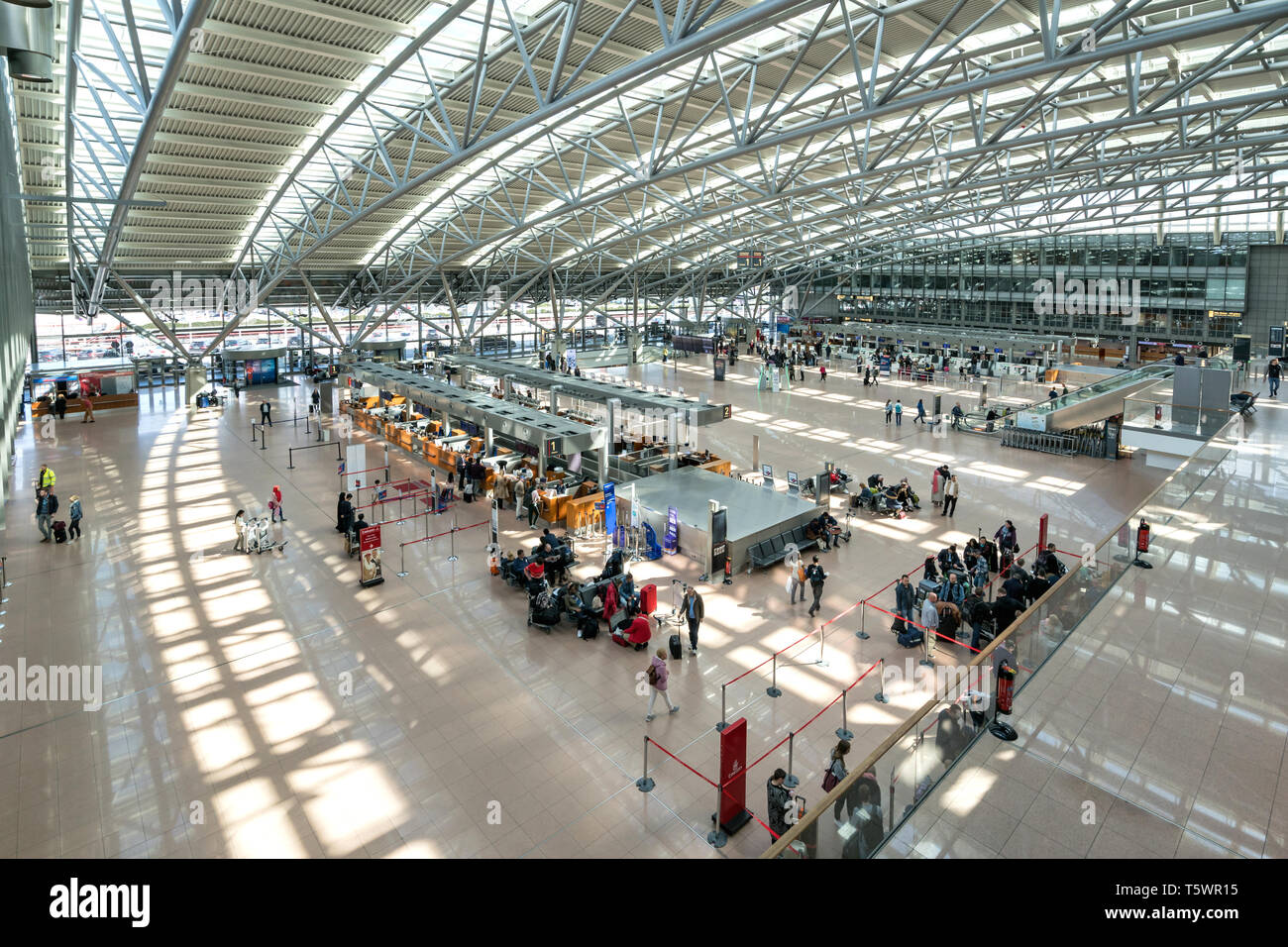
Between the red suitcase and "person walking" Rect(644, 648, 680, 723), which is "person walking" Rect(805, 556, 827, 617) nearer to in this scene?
the red suitcase

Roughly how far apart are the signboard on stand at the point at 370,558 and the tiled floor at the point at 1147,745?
11.2 meters

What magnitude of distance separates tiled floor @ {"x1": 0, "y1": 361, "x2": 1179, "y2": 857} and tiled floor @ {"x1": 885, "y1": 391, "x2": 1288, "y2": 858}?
5.6 inches

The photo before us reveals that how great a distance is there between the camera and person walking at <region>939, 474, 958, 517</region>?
19203mm

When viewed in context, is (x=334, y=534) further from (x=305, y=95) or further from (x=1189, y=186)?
(x=1189, y=186)

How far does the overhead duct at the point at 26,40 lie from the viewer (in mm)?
10664

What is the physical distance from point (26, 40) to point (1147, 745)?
57.8 ft

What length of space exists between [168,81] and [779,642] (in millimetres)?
13128

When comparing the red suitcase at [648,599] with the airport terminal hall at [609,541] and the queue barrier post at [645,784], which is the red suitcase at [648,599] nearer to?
the airport terminal hall at [609,541]

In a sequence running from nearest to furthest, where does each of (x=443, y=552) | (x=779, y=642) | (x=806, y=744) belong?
(x=806, y=744) → (x=779, y=642) → (x=443, y=552)

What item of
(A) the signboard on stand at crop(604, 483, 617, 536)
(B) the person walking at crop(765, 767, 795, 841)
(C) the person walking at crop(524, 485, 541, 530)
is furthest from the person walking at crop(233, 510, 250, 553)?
(B) the person walking at crop(765, 767, 795, 841)

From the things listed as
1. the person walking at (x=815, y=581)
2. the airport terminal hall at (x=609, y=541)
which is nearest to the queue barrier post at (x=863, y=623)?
the airport terminal hall at (x=609, y=541)
